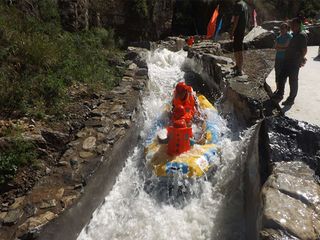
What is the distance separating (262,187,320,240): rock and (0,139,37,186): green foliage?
361 centimetres

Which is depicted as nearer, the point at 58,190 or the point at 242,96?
the point at 58,190

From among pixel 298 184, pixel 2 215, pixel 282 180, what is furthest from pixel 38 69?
pixel 298 184

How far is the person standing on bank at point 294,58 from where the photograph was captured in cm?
616

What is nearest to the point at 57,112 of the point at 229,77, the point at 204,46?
the point at 229,77

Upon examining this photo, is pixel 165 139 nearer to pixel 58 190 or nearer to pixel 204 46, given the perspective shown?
pixel 58 190

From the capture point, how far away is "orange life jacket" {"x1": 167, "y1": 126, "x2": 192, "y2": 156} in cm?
582

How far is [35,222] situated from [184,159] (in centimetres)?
252

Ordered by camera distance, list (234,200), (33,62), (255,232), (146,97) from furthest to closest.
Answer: (146,97) → (33,62) → (234,200) → (255,232)

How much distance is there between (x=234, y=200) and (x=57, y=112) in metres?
3.68

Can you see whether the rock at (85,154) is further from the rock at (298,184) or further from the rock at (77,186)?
the rock at (298,184)

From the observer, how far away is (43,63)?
7.46 metres

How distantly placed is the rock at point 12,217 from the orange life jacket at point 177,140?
8.38 feet

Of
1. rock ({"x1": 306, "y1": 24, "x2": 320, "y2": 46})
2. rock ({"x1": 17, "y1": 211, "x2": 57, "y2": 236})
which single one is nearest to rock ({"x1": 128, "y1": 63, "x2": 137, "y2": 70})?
rock ({"x1": 17, "y1": 211, "x2": 57, "y2": 236})

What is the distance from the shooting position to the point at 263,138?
16.3 ft
